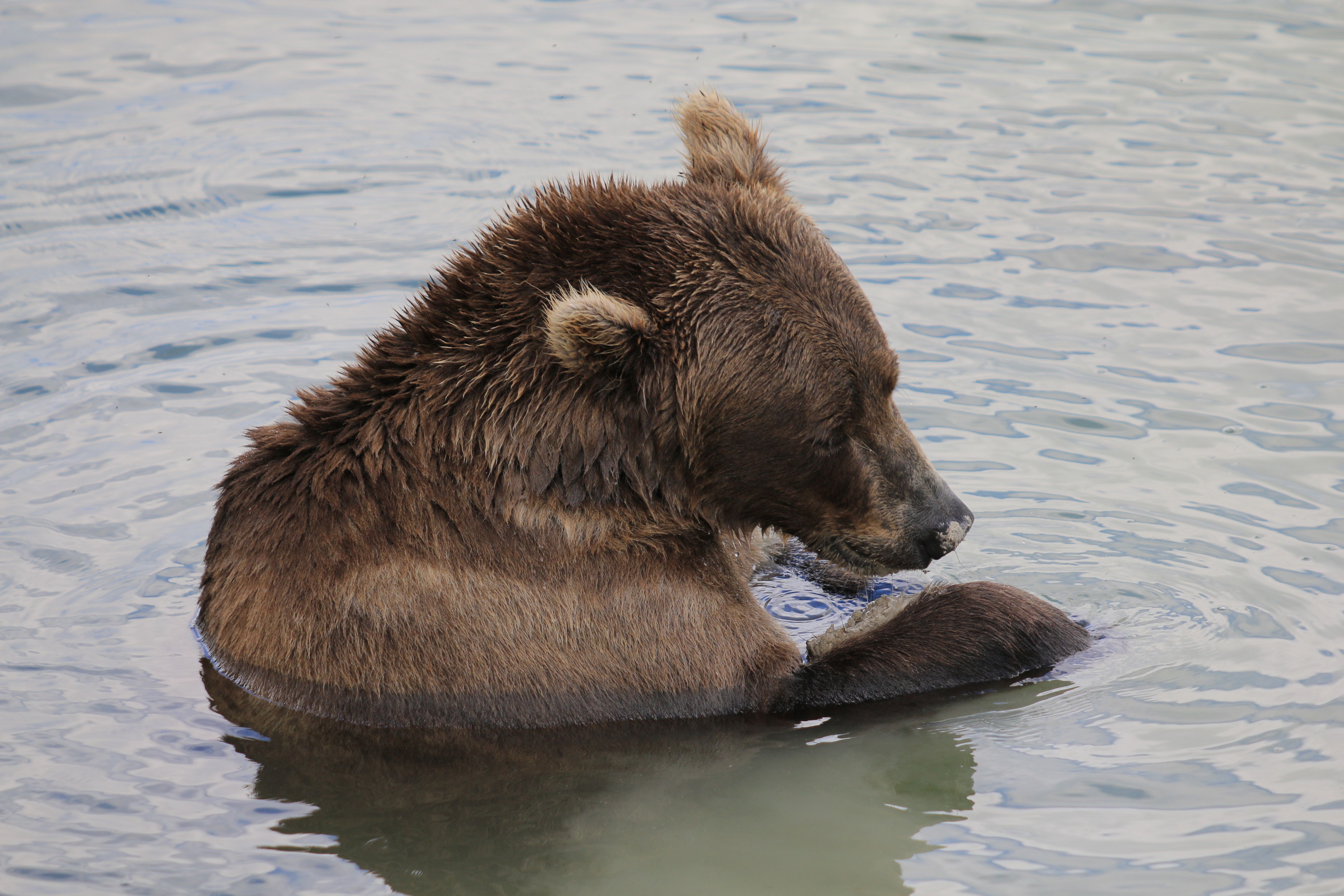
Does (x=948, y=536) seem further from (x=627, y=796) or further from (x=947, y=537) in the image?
(x=627, y=796)

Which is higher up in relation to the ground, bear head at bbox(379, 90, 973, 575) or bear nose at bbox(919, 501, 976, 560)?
bear head at bbox(379, 90, 973, 575)

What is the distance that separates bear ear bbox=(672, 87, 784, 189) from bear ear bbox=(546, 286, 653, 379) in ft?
2.84

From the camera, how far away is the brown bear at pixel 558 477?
5.12 metres

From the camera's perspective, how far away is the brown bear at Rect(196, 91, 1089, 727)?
5.12 metres

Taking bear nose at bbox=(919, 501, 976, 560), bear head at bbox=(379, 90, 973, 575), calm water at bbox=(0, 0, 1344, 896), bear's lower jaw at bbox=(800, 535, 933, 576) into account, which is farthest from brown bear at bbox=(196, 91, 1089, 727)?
bear nose at bbox=(919, 501, 976, 560)

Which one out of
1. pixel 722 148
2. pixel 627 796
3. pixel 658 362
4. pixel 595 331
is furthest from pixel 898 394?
pixel 627 796

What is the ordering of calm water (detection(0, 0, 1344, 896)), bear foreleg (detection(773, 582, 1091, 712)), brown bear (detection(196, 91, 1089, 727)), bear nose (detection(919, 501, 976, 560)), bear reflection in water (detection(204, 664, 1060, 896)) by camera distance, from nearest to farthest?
bear reflection in water (detection(204, 664, 1060, 896)), calm water (detection(0, 0, 1344, 896)), brown bear (detection(196, 91, 1089, 727)), bear foreleg (detection(773, 582, 1091, 712)), bear nose (detection(919, 501, 976, 560))

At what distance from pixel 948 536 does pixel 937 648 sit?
18.0 inches

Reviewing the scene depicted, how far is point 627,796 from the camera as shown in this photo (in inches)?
196

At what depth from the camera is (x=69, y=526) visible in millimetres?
6852

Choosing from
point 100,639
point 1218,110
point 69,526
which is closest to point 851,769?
point 100,639

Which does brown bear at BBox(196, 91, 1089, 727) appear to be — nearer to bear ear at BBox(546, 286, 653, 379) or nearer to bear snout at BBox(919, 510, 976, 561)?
bear ear at BBox(546, 286, 653, 379)

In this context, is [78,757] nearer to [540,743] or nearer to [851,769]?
[540,743]

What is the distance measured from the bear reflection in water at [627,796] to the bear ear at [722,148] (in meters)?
2.16
